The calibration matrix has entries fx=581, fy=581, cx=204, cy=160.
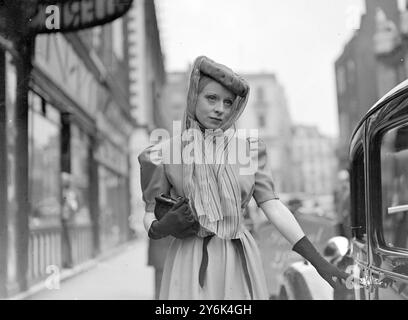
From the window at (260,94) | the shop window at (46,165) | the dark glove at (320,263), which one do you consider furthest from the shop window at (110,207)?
the dark glove at (320,263)

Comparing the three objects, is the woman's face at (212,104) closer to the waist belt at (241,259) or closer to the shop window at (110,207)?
the waist belt at (241,259)

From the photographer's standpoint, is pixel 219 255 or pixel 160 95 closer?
pixel 219 255

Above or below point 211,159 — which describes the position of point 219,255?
below

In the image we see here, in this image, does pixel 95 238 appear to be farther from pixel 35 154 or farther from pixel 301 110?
pixel 301 110

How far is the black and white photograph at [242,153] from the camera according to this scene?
2105mm

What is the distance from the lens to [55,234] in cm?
538

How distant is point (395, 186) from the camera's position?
11.0 ft

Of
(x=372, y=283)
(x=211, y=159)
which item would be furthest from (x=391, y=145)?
(x=211, y=159)

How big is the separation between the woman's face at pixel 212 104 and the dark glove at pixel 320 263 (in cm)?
55

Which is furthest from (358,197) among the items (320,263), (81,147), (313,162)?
(81,147)

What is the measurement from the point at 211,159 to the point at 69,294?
0.93m

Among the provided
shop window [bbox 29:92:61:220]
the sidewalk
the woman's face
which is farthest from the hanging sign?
shop window [bbox 29:92:61:220]

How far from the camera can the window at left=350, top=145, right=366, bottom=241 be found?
2416 millimetres
